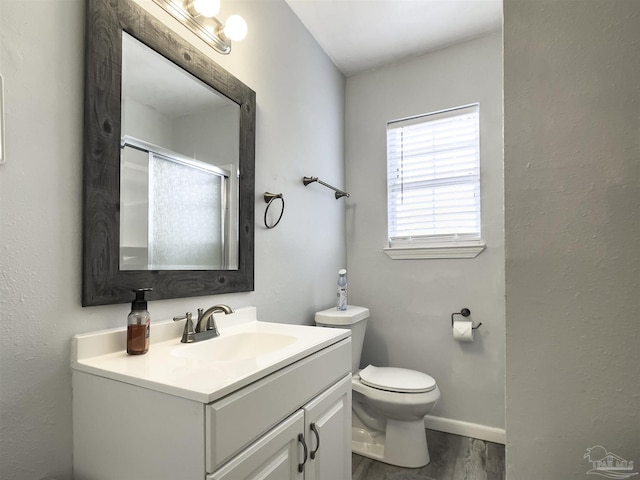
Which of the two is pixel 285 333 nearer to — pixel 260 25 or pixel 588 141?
pixel 588 141

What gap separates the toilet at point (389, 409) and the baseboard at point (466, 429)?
0.36 m

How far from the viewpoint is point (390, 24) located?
6.96 feet

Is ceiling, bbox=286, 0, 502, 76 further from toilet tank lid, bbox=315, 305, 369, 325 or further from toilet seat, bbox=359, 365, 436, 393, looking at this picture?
toilet seat, bbox=359, 365, 436, 393

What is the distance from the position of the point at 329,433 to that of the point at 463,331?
1.21m

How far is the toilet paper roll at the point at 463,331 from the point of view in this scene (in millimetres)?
2129

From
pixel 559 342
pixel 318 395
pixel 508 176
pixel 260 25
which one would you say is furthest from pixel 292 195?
pixel 559 342

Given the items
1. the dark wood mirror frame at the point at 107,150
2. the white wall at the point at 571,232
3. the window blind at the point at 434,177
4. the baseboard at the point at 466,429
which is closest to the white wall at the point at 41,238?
the dark wood mirror frame at the point at 107,150

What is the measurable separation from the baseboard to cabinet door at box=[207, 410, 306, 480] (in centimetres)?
150

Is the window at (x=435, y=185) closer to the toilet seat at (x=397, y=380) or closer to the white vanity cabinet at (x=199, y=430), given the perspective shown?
the toilet seat at (x=397, y=380)

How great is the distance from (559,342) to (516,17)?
0.68 metres

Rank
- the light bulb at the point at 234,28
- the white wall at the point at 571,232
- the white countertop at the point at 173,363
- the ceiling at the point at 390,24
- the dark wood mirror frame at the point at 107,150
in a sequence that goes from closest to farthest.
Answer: the white wall at the point at 571,232 → the white countertop at the point at 173,363 → the dark wood mirror frame at the point at 107,150 → the light bulb at the point at 234,28 → the ceiling at the point at 390,24

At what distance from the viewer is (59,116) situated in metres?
0.94

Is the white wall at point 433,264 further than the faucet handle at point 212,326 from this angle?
Yes

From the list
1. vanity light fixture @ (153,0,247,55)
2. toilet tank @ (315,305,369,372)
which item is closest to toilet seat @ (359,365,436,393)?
toilet tank @ (315,305,369,372)
